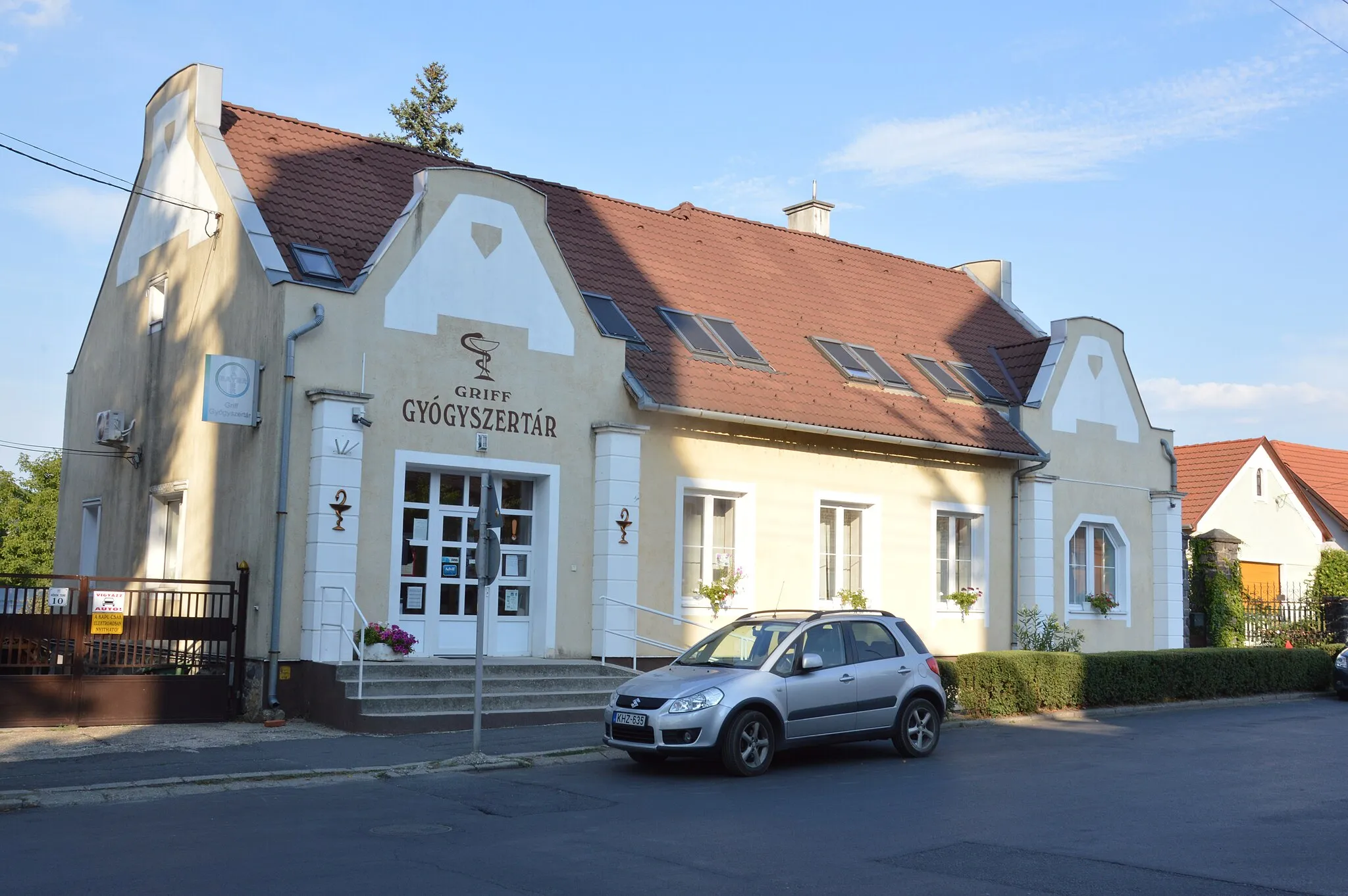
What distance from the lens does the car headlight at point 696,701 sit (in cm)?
1229

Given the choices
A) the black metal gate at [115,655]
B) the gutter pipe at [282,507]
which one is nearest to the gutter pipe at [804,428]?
the gutter pipe at [282,507]

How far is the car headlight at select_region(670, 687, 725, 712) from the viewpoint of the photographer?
40.3 feet

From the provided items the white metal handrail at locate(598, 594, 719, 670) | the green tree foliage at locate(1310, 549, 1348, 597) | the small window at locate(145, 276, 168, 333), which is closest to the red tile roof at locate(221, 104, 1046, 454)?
the small window at locate(145, 276, 168, 333)

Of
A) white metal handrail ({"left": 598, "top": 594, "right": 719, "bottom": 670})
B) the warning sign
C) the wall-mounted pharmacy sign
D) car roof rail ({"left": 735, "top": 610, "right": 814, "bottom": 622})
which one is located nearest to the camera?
car roof rail ({"left": 735, "top": 610, "right": 814, "bottom": 622})

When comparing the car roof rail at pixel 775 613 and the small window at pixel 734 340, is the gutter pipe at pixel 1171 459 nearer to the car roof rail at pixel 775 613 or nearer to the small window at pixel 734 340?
the small window at pixel 734 340

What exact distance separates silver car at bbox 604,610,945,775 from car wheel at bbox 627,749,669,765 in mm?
25

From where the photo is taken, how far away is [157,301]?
2059 centimetres

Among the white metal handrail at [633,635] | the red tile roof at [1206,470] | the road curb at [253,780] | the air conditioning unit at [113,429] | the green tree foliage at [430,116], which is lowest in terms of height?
the road curb at [253,780]

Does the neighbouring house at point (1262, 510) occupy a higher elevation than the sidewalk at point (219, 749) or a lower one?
higher

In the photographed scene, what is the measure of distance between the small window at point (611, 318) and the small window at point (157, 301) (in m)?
6.43

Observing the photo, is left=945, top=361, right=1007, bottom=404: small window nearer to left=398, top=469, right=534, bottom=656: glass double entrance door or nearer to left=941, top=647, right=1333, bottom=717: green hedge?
left=941, top=647, right=1333, bottom=717: green hedge

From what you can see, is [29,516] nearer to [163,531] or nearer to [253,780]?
[163,531]

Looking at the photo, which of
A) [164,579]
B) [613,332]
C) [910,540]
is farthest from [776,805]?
[910,540]

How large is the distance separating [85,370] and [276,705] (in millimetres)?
10027
